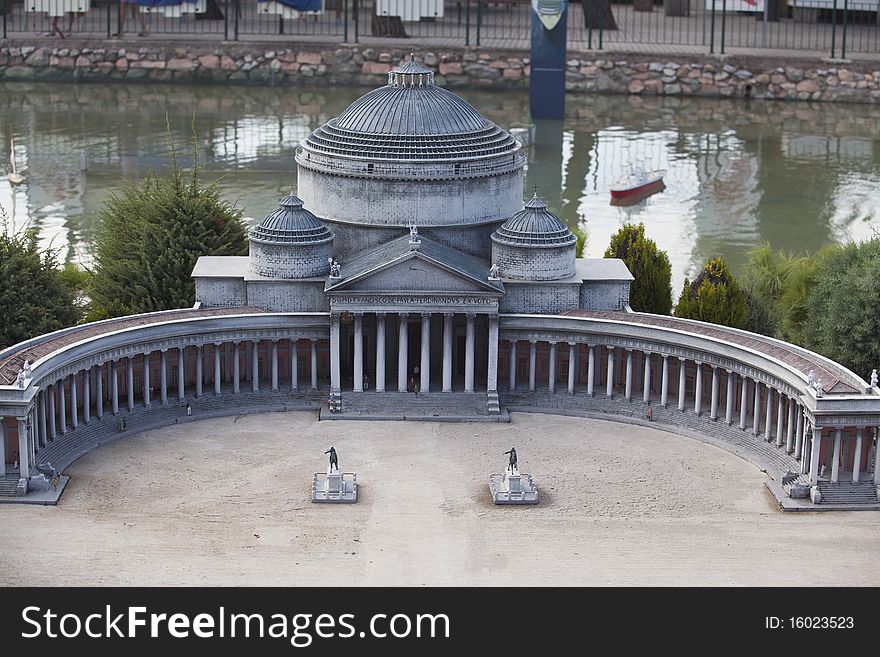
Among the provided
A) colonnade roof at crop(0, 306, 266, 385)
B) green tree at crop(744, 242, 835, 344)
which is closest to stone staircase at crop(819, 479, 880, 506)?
green tree at crop(744, 242, 835, 344)

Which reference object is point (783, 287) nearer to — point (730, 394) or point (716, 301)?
point (716, 301)

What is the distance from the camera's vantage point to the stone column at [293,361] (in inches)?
4683

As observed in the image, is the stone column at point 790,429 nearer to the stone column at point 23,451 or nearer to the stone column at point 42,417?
the stone column at point 42,417

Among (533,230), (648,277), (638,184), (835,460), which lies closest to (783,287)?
(648,277)

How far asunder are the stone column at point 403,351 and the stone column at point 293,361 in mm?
5754

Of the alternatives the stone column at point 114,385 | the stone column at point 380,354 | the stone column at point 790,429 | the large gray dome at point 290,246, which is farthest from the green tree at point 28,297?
the stone column at point 790,429

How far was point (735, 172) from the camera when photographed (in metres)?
186

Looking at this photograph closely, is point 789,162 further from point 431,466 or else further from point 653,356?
point 431,466

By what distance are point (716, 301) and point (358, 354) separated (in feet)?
70.7

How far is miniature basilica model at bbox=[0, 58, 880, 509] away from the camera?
11312cm

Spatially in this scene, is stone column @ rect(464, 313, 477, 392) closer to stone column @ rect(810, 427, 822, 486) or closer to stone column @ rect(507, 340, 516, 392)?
stone column @ rect(507, 340, 516, 392)

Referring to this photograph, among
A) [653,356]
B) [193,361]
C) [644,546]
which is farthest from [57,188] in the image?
[644,546]

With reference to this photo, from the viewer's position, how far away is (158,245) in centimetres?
12606

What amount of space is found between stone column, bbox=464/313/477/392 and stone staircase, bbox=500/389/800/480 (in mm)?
2369
